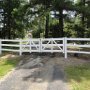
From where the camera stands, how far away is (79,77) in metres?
10.9

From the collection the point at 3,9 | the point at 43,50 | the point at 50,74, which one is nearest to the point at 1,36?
the point at 3,9

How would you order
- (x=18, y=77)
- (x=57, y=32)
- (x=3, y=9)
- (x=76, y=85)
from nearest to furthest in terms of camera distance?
1. (x=76, y=85)
2. (x=18, y=77)
3. (x=57, y=32)
4. (x=3, y=9)

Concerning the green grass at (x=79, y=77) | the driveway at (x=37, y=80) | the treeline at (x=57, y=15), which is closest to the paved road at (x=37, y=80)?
the driveway at (x=37, y=80)

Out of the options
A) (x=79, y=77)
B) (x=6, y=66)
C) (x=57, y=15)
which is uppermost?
(x=57, y=15)

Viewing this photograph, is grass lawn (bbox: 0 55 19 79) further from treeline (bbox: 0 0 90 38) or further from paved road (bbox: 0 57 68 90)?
treeline (bbox: 0 0 90 38)

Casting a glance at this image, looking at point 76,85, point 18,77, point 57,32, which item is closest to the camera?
point 76,85

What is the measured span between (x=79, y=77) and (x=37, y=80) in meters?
1.85

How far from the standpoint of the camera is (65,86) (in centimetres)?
920

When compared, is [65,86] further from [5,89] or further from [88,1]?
[88,1]

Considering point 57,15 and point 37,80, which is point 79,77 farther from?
point 57,15

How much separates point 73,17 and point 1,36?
13684 mm

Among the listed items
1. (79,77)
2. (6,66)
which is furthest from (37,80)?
(6,66)

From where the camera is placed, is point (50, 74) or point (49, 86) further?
point (50, 74)

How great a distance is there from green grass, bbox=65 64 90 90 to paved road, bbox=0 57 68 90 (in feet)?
1.02
